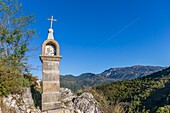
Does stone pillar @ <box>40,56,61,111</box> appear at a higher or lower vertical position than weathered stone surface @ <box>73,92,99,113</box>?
higher

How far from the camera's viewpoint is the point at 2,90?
20.0 feet

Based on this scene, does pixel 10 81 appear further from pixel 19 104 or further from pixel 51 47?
pixel 51 47

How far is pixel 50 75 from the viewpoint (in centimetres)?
689

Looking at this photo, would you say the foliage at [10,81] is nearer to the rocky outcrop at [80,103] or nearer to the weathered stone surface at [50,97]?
the weathered stone surface at [50,97]

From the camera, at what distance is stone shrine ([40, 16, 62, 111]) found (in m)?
6.73

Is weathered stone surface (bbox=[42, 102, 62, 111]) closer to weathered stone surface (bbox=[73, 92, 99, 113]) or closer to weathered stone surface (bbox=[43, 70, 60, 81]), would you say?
weathered stone surface (bbox=[43, 70, 60, 81])

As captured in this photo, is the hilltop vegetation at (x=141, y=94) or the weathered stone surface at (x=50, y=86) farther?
the hilltop vegetation at (x=141, y=94)

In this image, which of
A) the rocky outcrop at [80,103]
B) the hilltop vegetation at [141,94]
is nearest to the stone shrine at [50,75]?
the rocky outcrop at [80,103]

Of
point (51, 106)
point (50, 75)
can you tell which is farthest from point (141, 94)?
point (50, 75)

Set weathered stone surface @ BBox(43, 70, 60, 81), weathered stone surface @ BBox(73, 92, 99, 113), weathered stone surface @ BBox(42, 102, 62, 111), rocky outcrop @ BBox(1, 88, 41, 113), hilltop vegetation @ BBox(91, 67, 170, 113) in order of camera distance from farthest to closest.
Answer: hilltop vegetation @ BBox(91, 67, 170, 113) < weathered stone surface @ BBox(73, 92, 99, 113) < weathered stone surface @ BBox(43, 70, 60, 81) < weathered stone surface @ BBox(42, 102, 62, 111) < rocky outcrop @ BBox(1, 88, 41, 113)

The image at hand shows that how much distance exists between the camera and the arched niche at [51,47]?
23.1 feet

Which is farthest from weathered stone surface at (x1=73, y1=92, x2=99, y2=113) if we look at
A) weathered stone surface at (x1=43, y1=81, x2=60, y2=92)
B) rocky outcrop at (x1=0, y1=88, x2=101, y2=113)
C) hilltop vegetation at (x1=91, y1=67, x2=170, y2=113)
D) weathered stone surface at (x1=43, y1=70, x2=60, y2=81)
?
hilltop vegetation at (x1=91, y1=67, x2=170, y2=113)

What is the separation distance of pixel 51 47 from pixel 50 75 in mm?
1031

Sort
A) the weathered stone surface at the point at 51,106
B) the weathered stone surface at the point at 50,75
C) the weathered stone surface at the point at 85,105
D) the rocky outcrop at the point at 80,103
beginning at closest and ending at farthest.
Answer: the weathered stone surface at the point at 51,106, the weathered stone surface at the point at 50,75, the rocky outcrop at the point at 80,103, the weathered stone surface at the point at 85,105
